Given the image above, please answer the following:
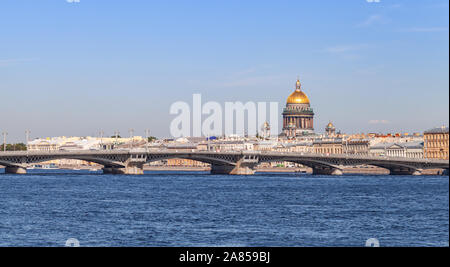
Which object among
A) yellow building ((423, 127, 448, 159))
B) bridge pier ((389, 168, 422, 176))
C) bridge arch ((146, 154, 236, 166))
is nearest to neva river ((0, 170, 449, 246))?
bridge arch ((146, 154, 236, 166))

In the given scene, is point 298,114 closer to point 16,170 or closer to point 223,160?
point 223,160

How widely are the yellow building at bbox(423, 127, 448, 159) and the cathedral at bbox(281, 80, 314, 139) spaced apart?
7957 cm

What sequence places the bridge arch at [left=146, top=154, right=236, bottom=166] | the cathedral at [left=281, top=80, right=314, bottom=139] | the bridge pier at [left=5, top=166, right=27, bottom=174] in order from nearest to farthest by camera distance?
the bridge arch at [left=146, top=154, right=236, bottom=166] < the bridge pier at [left=5, top=166, right=27, bottom=174] < the cathedral at [left=281, top=80, right=314, bottom=139]

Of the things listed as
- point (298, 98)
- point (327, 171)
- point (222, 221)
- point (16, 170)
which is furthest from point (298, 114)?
point (222, 221)

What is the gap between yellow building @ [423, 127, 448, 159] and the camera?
3677 inches

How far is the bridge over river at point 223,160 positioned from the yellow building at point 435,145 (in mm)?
8505

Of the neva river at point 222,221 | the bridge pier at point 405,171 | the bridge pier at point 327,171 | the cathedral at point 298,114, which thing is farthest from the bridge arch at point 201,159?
the cathedral at point 298,114

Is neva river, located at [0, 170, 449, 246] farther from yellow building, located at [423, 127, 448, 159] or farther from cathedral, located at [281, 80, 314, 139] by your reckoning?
cathedral, located at [281, 80, 314, 139]

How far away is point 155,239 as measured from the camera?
20516 millimetres

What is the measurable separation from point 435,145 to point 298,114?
281 ft

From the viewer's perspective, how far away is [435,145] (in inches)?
3858
